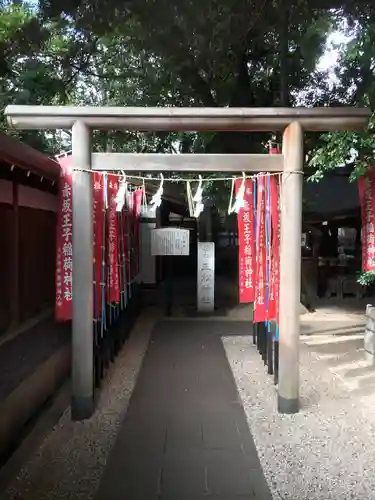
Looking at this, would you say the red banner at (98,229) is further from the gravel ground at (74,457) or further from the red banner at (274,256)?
the red banner at (274,256)

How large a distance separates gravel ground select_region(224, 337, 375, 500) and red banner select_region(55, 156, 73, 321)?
8.25 feet

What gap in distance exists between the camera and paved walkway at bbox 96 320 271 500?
397 centimetres

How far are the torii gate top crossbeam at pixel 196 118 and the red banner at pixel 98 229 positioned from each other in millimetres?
786

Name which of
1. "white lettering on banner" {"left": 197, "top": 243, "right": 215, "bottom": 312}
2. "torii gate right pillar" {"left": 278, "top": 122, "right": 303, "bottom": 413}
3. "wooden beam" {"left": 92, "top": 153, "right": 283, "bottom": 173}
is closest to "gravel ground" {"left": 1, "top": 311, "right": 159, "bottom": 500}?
"torii gate right pillar" {"left": 278, "top": 122, "right": 303, "bottom": 413}

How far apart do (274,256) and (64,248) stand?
2.57 m

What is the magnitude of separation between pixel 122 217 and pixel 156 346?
2.81 m

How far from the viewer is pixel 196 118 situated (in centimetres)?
549

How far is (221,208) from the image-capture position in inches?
464

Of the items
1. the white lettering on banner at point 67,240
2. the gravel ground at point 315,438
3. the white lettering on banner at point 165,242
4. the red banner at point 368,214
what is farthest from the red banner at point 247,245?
the white lettering on banner at point 165,242

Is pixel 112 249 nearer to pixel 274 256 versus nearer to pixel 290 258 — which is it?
pixel 274 256

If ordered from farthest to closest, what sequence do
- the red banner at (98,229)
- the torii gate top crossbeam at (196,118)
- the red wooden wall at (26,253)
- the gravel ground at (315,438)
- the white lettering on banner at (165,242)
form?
the white lettering on banner at (165,242), the red banner at (98,229), the red wooden wall at (26,253), the torii gate top crossbeam at (196,118), the gravel ground at (315,438)

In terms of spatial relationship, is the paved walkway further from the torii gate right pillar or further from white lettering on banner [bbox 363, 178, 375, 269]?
white lettering on banner [bbox 363, 178, 375, 269]

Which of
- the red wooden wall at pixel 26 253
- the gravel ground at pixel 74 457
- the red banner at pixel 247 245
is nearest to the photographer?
the gravel ground at pixel 74 457

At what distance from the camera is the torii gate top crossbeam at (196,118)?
539 centimetres
